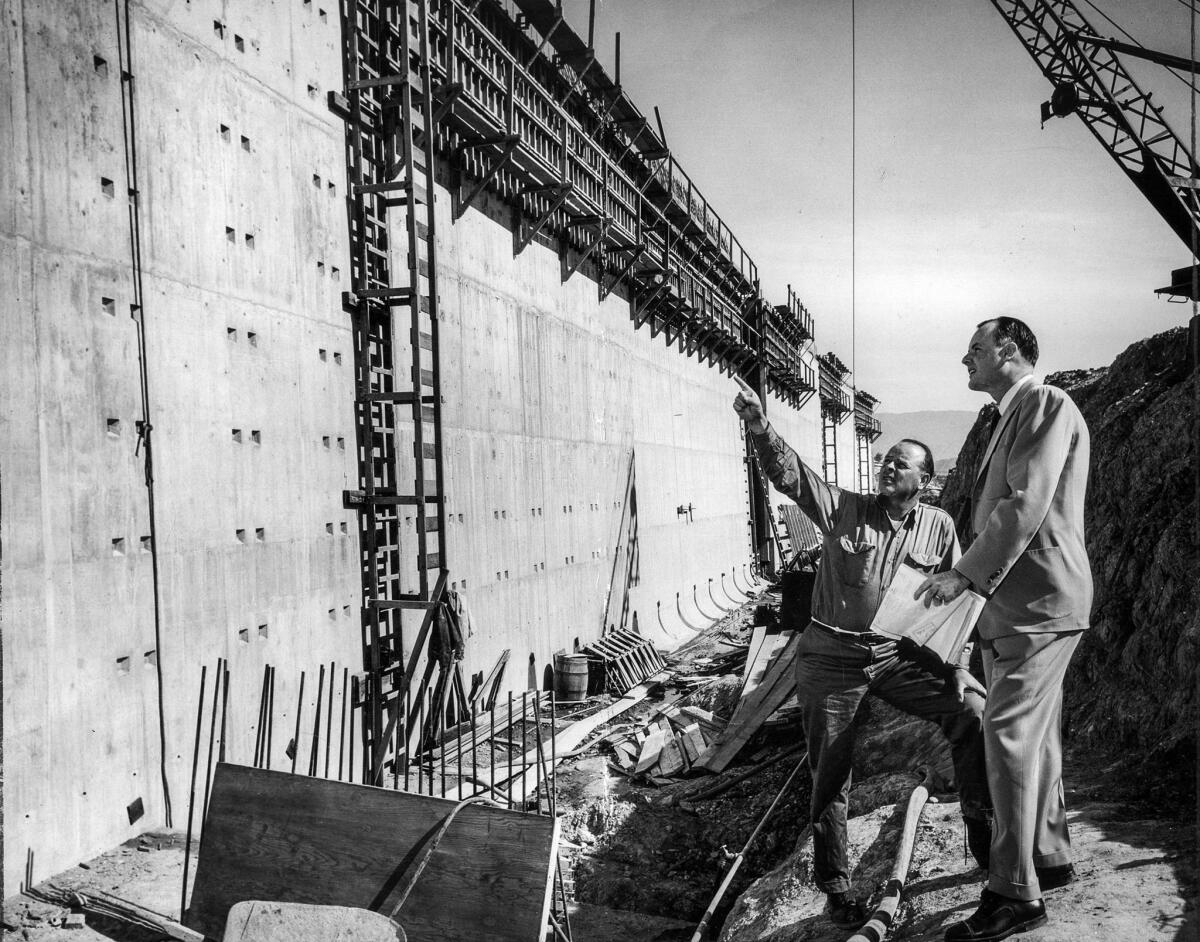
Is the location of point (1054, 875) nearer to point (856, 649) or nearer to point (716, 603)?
point (856, 649)

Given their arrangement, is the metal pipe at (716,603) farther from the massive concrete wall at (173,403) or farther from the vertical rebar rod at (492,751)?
the vertical rebar rod at (492,751)

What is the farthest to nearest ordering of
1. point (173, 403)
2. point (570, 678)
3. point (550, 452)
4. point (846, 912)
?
point (550, 452) < point (570, 678) < point (173, 403) < point (846, 912)

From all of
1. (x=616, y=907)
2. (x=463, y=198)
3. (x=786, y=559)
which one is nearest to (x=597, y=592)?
(x=463, y=198)

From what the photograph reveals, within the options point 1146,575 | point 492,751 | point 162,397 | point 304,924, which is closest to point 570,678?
point 492,751

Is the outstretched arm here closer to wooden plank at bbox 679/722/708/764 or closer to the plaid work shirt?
the plaid work shirt

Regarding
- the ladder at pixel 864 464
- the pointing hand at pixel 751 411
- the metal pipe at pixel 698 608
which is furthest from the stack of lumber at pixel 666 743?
the ladder at pixel 864 464

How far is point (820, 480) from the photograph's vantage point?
423cm

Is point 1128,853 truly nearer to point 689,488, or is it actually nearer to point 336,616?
point 336,616

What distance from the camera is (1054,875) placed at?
343 centimetres

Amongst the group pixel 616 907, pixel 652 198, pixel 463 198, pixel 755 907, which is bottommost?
pixel 616 907

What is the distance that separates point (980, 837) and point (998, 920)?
0.63 meters

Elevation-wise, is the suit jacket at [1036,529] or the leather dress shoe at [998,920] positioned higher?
the suit jacket at [1036,529]

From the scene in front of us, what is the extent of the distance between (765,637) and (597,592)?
3.39 m

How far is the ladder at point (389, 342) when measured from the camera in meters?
8.20
